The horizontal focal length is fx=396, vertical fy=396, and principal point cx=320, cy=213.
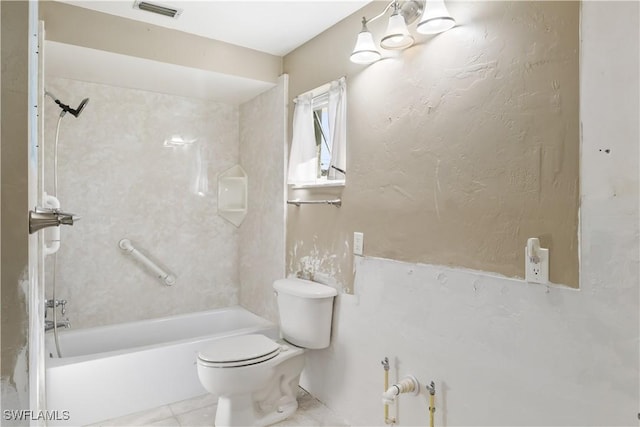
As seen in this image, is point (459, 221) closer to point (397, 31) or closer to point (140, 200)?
point (397, 31)

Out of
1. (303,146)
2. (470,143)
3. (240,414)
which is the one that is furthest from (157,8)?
(240,414)

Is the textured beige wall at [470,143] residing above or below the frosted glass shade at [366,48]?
below

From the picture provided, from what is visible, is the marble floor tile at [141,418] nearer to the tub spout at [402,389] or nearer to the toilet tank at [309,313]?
the toilet tank at [309,313]

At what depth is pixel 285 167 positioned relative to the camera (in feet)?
9.61

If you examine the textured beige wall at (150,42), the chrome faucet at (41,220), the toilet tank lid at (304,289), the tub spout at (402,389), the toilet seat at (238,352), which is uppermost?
the textured beige wall at (150,42)

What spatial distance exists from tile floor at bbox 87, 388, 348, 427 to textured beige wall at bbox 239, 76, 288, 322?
754 millimetres

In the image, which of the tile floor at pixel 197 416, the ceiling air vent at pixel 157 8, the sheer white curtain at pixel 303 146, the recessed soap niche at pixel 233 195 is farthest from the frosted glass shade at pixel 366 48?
the tile floor at pixel 197 416

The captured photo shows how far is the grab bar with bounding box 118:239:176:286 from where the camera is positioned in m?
3.09

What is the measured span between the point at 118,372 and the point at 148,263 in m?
1.01

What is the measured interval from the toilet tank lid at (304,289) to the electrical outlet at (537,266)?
3.87 feet

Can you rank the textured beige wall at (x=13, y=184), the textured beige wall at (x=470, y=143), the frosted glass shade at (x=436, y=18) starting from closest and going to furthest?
the textured beige wall at (x=13, y=184) → the textured beige wall at (x=470, y=143) → the frosted glass shade at (x=436, y=18)

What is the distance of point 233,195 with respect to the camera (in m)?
3.59

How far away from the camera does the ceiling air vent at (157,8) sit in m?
2.26

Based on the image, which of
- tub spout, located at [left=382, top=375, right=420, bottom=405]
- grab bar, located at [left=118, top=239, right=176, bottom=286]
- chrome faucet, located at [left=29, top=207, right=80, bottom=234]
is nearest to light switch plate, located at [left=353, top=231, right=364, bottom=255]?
tub spout, located at [left=382, top=375, right=420, bottom=405]
